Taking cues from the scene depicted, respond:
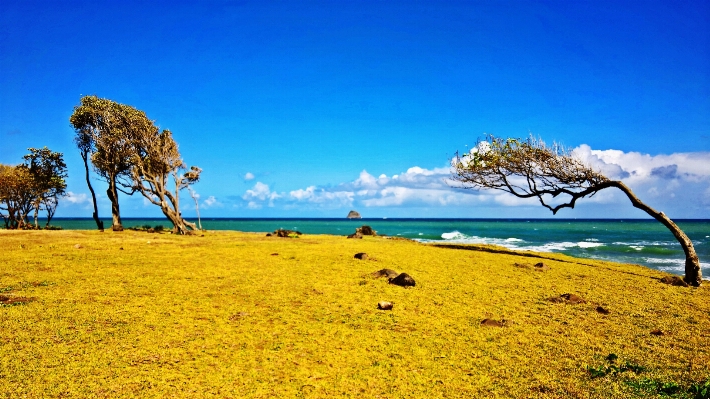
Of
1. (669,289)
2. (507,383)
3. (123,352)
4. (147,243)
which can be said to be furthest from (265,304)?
(147,243)

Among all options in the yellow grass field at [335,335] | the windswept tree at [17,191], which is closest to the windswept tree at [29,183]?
the windswept tree at [17,191]

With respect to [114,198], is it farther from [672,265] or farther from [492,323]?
[672,265]

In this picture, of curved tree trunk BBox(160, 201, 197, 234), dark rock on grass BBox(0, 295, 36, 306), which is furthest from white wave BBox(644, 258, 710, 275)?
curved tree trunk BBox(160, 201, 197, 234)

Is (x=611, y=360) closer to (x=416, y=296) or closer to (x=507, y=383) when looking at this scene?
(x=507, y=383)

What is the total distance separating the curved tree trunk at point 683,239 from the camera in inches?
548

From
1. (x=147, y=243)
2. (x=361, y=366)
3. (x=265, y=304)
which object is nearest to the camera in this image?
(x=361, y=366)

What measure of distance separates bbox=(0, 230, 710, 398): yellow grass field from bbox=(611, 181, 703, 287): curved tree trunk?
46.2 inches

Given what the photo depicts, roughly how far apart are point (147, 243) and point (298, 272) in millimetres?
12384

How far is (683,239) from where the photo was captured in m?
15.0

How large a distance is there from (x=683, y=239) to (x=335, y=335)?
14844 mm

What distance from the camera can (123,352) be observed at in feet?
21.6

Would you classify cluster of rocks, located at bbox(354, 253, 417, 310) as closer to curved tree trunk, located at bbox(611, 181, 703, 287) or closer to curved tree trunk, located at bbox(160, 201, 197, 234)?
curved tree trunk, located at bbox(611, 181, 703, 287)

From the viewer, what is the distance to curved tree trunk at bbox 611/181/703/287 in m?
13.9

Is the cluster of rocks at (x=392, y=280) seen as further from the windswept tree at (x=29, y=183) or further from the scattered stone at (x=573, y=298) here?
the windswept tree at (x=29, y=183)
